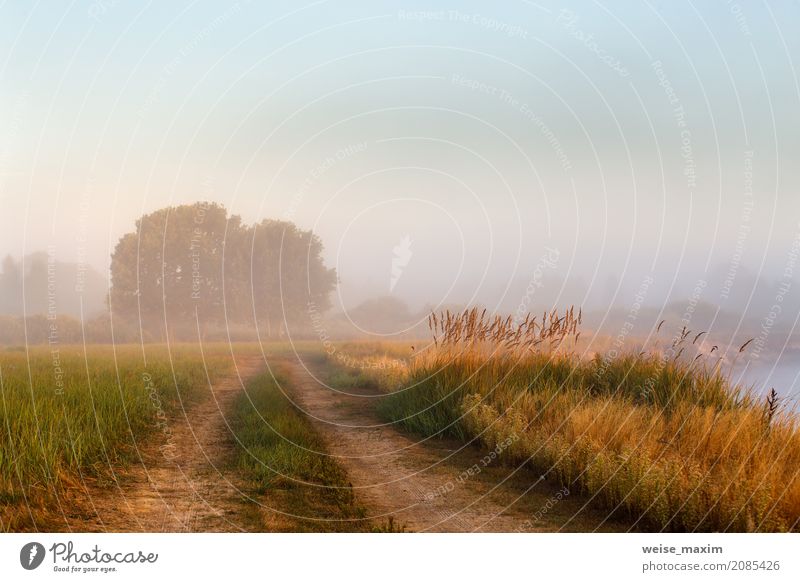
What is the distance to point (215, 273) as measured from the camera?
34.2 m

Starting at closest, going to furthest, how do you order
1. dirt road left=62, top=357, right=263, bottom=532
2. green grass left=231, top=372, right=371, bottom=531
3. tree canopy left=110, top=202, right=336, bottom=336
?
dirt road left=62, top=357, right=263, bottom=532, green grass left=231, top=372, right=371, bottom=531, tree canopy left=110, top=202, right=336, bottom=336

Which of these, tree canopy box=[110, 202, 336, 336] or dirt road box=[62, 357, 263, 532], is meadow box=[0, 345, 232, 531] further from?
tree canopy box=[110, 202, 336, 336]

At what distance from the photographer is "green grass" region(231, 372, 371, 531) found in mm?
7496

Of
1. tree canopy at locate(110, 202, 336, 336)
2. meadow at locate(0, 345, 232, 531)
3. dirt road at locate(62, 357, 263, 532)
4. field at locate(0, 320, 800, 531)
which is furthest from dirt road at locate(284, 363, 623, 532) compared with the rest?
tree canopy at locate(110, 202, 336, 336)

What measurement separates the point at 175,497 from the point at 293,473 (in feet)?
5.05

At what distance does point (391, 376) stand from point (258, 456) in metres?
7.33

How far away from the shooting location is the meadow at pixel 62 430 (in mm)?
7285

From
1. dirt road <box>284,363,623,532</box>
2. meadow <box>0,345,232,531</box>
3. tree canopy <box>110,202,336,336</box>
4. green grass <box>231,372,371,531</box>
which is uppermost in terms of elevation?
tree canopy <box>110,202,336,336</box>

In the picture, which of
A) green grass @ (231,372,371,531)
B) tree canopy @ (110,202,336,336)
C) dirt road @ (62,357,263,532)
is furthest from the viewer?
tree canopy @ (110,202,336,336)

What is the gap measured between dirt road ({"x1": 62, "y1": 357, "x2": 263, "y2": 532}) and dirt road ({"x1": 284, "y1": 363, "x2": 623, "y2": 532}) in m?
1.57

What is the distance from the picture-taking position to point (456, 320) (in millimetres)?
14578

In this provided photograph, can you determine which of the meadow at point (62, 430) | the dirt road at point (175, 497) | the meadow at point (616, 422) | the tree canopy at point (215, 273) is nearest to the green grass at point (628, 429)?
the meadow at point (616, 422)

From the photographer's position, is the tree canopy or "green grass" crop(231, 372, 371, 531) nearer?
"green grass" crop(231, 372, 371, 531)
